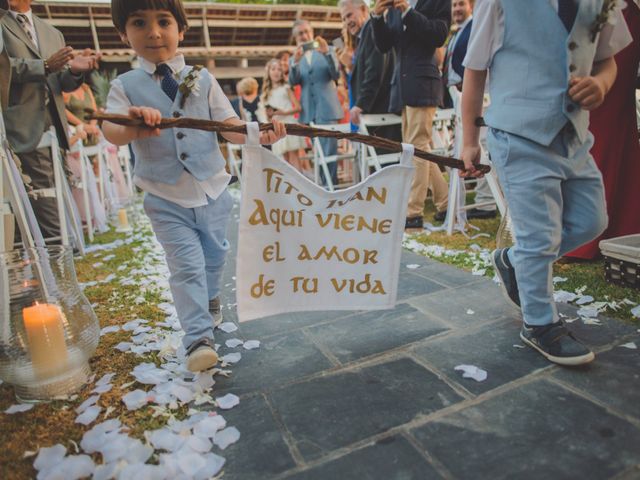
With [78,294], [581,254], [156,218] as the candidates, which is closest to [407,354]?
[156,218]

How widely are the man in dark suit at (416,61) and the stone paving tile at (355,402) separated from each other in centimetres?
244

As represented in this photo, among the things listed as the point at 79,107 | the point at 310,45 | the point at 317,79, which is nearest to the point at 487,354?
the point at 317,79

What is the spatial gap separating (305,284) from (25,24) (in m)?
3.37

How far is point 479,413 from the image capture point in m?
1.40

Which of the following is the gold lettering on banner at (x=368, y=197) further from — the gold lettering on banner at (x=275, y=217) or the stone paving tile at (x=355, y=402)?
the stone paving tile at (x=355, y=402)

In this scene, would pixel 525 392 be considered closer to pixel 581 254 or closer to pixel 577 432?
pixel 577 432

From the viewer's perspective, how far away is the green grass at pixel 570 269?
220cm

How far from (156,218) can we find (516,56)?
1.54m

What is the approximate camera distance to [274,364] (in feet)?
6.03

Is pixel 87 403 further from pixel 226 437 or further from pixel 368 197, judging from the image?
pixel 368 197

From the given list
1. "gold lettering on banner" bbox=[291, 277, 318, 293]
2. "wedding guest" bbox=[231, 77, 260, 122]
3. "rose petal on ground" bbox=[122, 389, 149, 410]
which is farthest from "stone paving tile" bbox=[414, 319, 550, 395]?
"wedding guest" bbox=[231, 77, 260, 122]

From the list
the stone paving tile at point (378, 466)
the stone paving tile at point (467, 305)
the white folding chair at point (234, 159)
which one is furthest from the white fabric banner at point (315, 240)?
the white folding chair at point (234, 159)

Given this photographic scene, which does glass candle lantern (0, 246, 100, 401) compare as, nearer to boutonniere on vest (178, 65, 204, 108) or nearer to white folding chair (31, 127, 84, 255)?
boutonniere on vest (178, 65, 204, 108)

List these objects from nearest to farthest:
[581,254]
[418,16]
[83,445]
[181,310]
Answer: [83,445] < [181,310] < [581,254] < [418,16]
